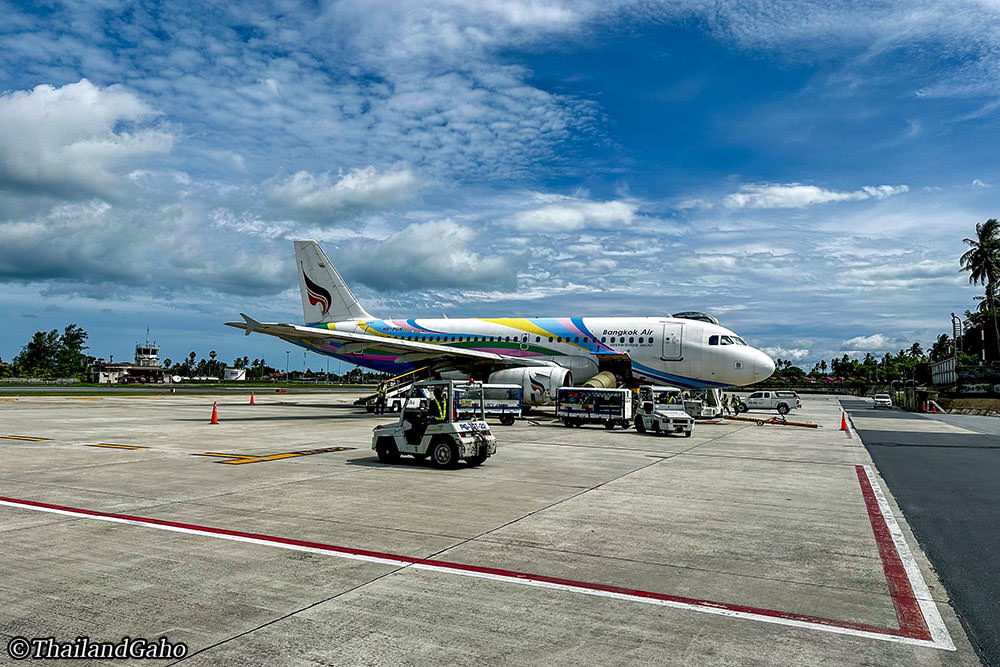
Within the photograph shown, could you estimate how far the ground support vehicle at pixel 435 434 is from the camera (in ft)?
54.0

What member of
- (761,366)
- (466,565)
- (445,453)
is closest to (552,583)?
(466,565)

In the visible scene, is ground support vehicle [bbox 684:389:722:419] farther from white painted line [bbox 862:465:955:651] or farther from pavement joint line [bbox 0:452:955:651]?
pavement joint line [bbox 0:452:955:651]

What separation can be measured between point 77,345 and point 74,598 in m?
178

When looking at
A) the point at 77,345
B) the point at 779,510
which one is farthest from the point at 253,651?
the point at 77,345

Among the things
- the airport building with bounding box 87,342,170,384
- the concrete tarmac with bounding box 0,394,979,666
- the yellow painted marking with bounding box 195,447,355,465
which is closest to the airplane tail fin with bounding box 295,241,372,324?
the yellow painted marking with bounding box 195,447,355,465

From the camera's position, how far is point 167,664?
211 inches

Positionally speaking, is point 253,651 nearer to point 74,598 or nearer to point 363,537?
point 74,598

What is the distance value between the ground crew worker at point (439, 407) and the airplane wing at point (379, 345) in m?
15.2

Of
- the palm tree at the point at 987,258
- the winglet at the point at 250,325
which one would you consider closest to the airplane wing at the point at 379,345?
the winglet at the point at 250,325

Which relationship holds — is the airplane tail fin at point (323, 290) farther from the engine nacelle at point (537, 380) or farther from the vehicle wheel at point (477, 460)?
the vehicle wheel at point (477, 460)

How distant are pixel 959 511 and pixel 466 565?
9.85 meters

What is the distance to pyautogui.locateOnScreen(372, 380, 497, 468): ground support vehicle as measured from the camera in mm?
16469

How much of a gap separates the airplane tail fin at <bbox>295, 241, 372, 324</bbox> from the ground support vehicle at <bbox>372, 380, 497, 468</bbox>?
28.1 m

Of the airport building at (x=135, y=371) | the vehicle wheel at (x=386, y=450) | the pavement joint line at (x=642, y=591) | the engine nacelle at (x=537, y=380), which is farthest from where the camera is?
the airport building at (x=135, y=371)
